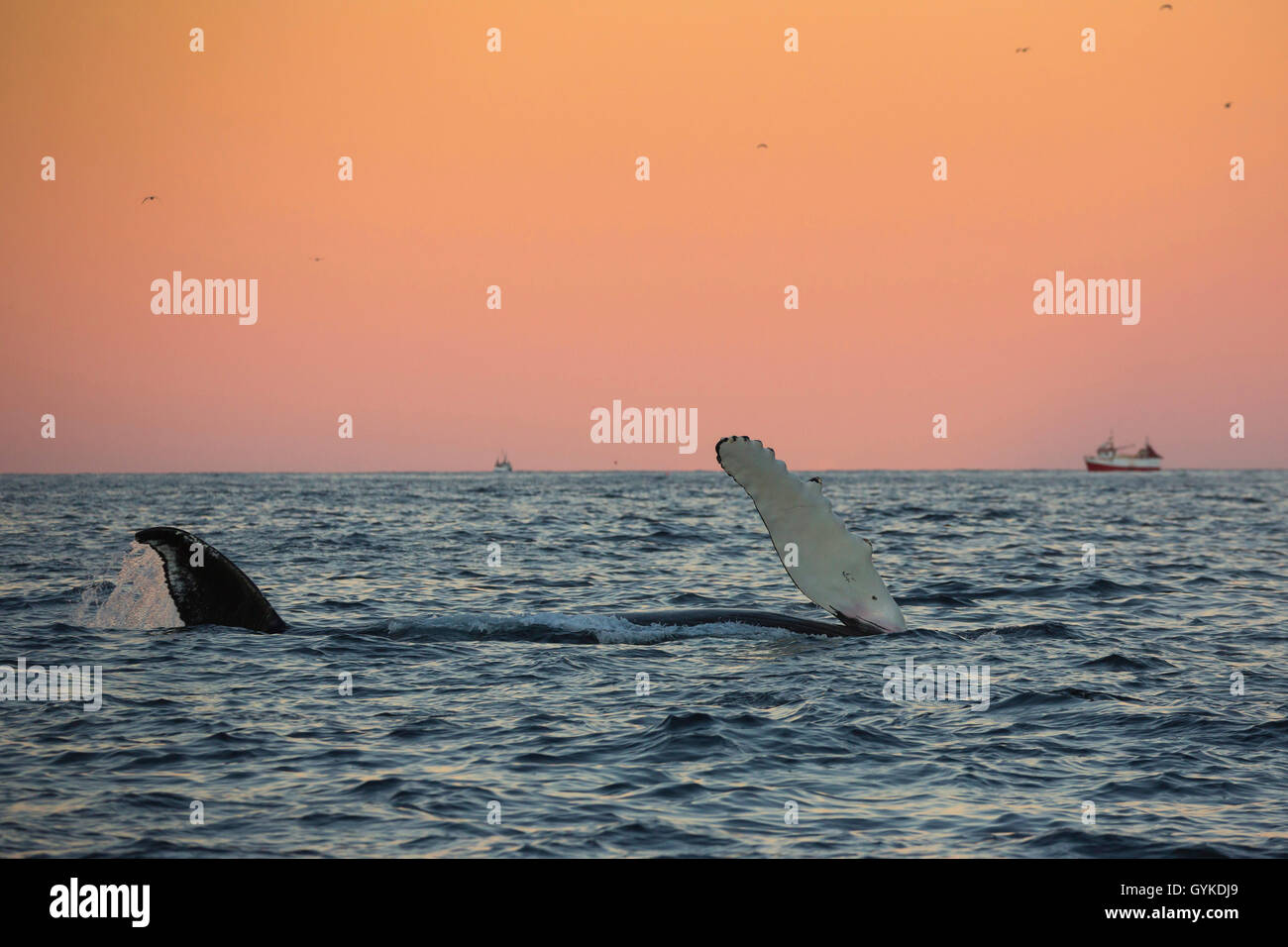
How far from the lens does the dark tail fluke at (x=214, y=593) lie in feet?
46.8

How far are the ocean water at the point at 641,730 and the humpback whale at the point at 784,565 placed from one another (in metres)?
0.34

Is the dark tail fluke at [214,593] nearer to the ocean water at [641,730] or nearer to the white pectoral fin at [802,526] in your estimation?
the ocean water at [641,730]

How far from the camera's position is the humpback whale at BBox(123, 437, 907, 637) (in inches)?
500

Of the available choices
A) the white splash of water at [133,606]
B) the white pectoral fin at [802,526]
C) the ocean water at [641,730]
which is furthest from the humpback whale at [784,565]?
the white splash of water at [133,606]

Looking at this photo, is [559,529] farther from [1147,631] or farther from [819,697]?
[819,697]

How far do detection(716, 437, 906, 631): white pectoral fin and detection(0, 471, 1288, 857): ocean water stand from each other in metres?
0.82

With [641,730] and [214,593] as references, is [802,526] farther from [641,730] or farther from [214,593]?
[214,593]

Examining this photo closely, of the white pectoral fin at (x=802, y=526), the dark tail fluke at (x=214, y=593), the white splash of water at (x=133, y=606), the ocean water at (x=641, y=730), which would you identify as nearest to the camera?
the ocean water at (x=641, y=730)

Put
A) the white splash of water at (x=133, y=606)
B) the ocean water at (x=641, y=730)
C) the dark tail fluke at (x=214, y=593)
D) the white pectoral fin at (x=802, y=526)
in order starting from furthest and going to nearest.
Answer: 1. the white splash of water at (x=133, y=606)
2. the dark tail fluke at (x=214, y=593)
3. the white pectoral fin at (x=802, y=526)
4. the ocean water at (x=641, y=730)

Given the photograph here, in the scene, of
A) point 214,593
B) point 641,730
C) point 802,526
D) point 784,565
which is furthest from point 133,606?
point 641,730

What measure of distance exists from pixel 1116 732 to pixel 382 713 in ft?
21.1

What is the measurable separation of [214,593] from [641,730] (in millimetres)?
7057
